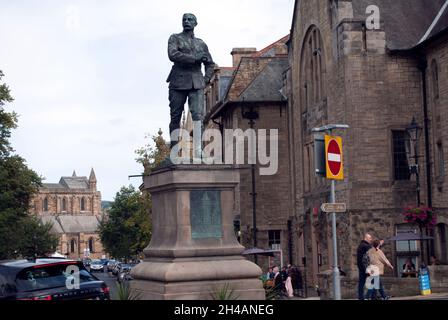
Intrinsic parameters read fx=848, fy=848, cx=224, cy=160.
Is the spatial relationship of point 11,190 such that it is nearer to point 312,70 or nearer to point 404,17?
point 312,70

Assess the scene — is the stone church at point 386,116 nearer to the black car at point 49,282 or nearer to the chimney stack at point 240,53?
the chimney stack at point 240,53

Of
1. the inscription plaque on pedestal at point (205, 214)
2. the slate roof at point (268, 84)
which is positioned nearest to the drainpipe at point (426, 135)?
the slate roof at point (268, 84)

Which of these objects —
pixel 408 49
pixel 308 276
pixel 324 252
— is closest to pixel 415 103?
pixel 408 49

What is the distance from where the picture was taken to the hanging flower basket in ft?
108

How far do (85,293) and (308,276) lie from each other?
1119 inches

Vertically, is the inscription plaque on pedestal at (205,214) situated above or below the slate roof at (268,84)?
below

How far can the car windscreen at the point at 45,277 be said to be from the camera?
52.9ft

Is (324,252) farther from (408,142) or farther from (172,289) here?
(172,289)

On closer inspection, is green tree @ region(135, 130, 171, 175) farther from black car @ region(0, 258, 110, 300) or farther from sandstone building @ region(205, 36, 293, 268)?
black car @ region(0, 258, 110, 300)

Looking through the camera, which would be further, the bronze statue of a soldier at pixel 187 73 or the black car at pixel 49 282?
the bronze statue of a soldier at pixel 187 73

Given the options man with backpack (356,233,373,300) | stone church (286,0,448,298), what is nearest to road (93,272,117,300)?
man with backpack (356,233,373,300)

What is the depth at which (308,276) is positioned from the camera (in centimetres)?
4334

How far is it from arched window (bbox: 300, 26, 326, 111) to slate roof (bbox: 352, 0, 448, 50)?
3648mm
